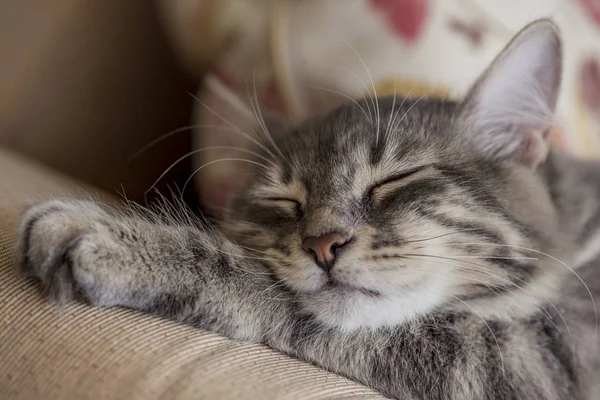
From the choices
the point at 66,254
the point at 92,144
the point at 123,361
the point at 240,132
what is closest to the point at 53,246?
the point at 66,254

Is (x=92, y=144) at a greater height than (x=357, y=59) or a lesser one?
lesser

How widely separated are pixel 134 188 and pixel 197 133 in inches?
11.4

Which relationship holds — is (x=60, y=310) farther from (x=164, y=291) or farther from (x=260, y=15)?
(x=260, y=15)

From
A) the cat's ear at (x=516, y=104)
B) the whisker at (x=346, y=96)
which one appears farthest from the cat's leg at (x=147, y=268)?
the cat's ear at (x=516, y=104)

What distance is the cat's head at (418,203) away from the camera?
844 millimetres

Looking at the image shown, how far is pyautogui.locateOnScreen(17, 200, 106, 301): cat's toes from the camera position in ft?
2.34

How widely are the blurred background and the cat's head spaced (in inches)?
10.6

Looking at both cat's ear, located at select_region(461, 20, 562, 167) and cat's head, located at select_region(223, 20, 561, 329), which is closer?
cat's head, located at select_region(223, 20, 561, 329)

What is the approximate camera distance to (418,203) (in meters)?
0.89

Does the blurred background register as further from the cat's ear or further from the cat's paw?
the cat's paw

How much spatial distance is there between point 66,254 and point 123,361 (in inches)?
6.1

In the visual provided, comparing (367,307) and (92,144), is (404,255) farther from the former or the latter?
(92,144)

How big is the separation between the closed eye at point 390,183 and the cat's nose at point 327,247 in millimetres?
116

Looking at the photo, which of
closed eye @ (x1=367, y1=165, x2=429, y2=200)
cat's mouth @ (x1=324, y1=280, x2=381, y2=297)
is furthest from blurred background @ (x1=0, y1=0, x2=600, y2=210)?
cat's mouth @ (x1=324, y1=280, x2=381, y2=297)
